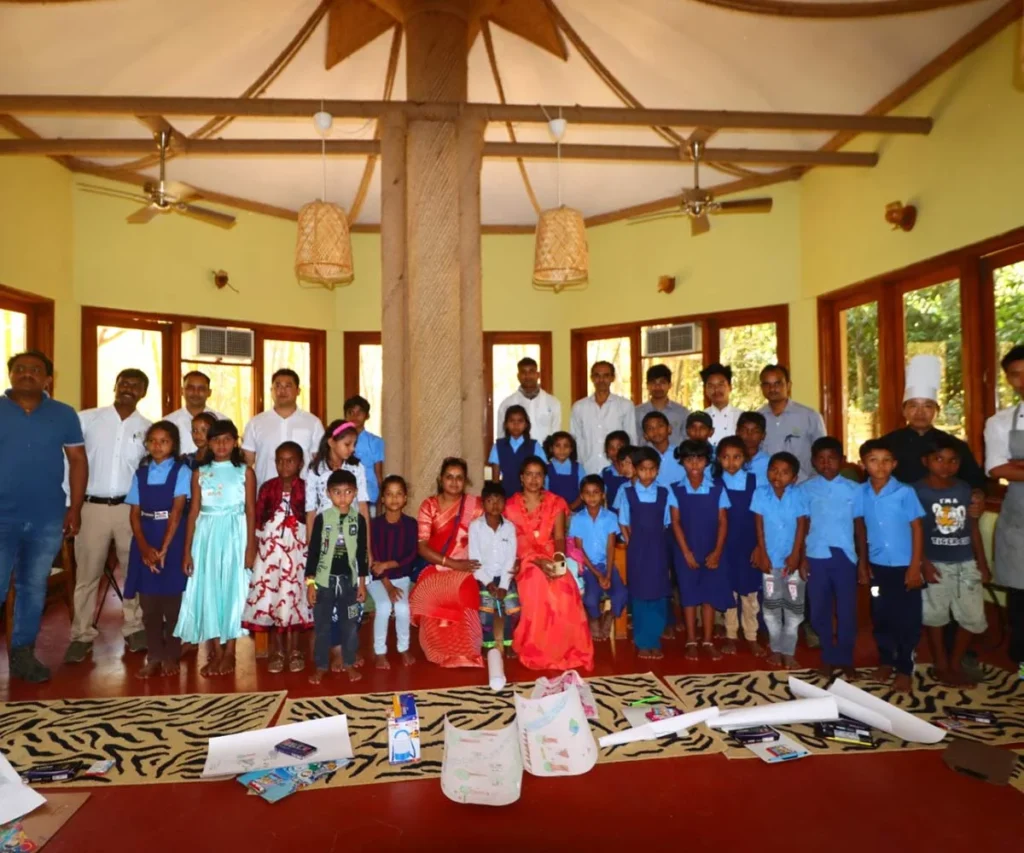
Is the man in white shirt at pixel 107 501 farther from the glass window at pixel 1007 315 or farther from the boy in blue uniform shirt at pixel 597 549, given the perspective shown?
the glass window at pixel 1007 315

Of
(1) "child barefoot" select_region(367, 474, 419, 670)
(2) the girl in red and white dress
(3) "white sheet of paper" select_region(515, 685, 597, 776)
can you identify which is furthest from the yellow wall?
(3) "white sheet of paper" select_region(515, 685, 597, 776)

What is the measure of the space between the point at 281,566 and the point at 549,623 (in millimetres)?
1487

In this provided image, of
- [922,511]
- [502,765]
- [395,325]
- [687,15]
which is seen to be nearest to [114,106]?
[395,325]

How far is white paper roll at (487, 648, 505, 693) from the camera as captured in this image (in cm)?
345

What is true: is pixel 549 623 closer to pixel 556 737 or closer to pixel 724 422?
pixel 556 737

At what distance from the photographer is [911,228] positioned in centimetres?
506

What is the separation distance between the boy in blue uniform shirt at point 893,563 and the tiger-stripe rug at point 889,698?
0.45 feet

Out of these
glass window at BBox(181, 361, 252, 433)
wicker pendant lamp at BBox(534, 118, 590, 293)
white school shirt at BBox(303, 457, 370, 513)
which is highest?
wicker pendant lamp at BBox(534, 118, 590, 293)

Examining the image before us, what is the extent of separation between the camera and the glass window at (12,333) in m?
5.45

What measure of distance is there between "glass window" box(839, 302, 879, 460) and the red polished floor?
3.66m

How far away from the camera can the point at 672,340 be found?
23.6 feet

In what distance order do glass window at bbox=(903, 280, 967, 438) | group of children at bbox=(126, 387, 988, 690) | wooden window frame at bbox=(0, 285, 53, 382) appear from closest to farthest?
group of children at bbox=(126, 387, 988, 690)
glass window at bbox=(903, 280, 967, 438)
wooden window frame at bbox=(0, 285, 53, 382)

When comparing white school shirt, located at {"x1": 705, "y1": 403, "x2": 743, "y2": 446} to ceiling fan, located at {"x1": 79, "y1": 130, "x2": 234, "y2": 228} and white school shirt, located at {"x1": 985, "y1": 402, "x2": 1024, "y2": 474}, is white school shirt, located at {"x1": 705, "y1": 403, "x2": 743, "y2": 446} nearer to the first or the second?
white school shirt, located at {"x1": 985, "y1": 402, "x2": 1024, "y2": 474}

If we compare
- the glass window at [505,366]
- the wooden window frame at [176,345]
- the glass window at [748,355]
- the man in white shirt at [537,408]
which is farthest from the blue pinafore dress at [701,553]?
the wooden window frame at [176,345]
